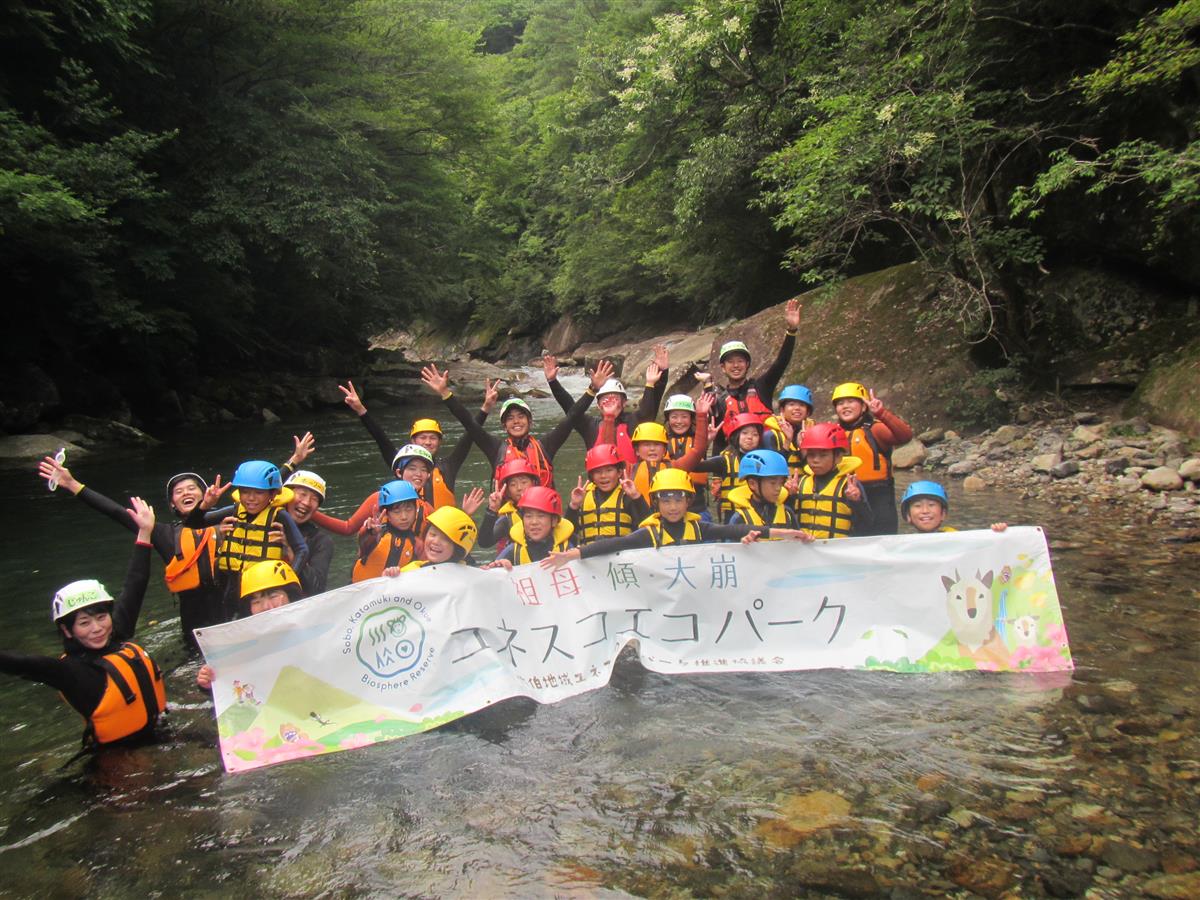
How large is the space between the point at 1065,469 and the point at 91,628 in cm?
1048

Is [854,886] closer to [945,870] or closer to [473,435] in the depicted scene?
[945,870]

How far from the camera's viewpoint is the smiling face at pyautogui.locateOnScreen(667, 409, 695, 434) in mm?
7270

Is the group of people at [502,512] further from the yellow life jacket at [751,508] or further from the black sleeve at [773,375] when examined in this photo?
the black sleeve at [773,375]

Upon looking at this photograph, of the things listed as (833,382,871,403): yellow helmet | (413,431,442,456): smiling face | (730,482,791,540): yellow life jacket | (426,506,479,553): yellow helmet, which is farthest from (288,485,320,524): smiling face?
(833,382,871,403): yellow helmet

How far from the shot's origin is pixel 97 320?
1730cm

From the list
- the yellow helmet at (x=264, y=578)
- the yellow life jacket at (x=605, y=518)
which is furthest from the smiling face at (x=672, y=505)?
the yellow helmet at (x=264, y=578)

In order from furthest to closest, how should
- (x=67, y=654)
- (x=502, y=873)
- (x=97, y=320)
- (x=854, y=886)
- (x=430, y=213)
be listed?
(x=430, y=213) → (x=97, y=320) → (x=67, y=654) → (x=502, y=873) → (x=854, y=886)

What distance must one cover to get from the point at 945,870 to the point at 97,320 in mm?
19276

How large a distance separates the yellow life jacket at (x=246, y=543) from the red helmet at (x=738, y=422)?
148 inches

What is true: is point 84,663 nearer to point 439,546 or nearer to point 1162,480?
point 439,546

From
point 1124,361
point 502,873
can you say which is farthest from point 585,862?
point 1124,361

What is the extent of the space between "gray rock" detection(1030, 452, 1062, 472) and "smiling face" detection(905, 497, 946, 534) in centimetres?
582

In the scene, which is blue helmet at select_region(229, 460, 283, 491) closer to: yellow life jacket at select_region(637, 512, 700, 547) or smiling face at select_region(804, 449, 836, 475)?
yellow life jacket at select_region(637, 512, 700, 547)

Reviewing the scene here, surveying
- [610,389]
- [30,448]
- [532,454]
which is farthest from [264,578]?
[30,448]
